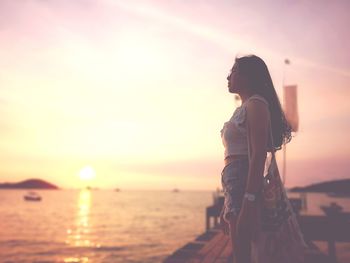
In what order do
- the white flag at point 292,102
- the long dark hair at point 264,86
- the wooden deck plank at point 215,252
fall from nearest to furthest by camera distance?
the long dark hair at point 264,86, the wooden deck plank at point 215,252, the white flag at point 292,102

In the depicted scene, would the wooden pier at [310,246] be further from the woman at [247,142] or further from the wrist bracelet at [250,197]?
the wrist bracelet at [250,197]

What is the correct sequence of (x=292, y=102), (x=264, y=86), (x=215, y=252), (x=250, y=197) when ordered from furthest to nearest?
(x=292, y=102) < (x=215, y=252) < (x=264, y=86) < (x=250, y=197)

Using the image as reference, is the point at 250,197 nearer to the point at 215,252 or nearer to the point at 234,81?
the point at 234,81

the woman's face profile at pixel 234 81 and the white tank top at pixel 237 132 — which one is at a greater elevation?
the woman's face profile at pixel 234 81

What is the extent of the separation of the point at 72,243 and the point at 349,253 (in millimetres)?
22211

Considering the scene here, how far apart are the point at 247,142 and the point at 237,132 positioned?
0.11 m

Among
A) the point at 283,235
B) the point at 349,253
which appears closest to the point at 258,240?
the point at 283,235

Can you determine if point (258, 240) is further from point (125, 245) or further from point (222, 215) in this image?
point (125, 245)

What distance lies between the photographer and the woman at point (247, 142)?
97.1 inches

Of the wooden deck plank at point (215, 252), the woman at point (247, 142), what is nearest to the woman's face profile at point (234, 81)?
the woman at point (247, 142)

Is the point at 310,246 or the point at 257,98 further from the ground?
the point at 257,98

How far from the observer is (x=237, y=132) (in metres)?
2.71

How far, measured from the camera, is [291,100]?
2219 cm

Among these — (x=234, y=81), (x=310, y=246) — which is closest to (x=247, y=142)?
(x=234, y=81)
